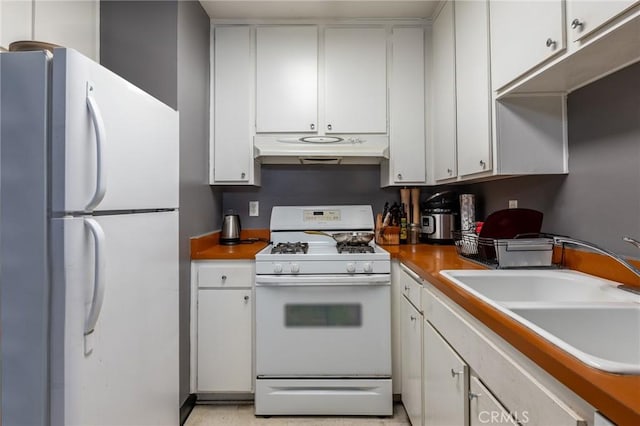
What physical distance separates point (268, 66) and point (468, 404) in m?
2.23

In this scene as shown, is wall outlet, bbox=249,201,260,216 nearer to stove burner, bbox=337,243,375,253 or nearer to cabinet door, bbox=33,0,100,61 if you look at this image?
stove burner, bbox=337,243,375,253

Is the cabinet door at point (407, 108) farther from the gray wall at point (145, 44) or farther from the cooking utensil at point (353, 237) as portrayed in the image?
the gray wall at point (145, 44)

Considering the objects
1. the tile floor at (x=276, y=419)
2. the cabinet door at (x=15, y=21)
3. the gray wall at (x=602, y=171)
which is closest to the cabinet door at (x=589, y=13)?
the gray wall at (x=602, y=171)

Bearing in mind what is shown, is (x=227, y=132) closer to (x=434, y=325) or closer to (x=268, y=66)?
(x=268, y=66)

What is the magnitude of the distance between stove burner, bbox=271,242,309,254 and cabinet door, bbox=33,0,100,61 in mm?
1492

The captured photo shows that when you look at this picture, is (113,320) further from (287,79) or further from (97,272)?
(287,79)

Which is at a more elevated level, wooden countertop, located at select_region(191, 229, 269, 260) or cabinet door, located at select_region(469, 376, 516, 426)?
wooden countertop, located at select_region(191, 229, 269, 260)

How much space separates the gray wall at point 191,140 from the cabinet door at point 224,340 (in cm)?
9

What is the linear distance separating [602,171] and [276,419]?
1986 millimetres

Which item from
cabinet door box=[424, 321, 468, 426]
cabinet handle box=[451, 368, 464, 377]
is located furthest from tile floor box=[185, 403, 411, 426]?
cabinet handle box=[451, 368, 464, 377]

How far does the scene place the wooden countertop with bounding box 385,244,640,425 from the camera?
1.69 ft

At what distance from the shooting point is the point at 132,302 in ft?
3.89

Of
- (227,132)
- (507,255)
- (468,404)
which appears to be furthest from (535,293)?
(227,132)

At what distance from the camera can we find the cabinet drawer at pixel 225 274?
2025mm
